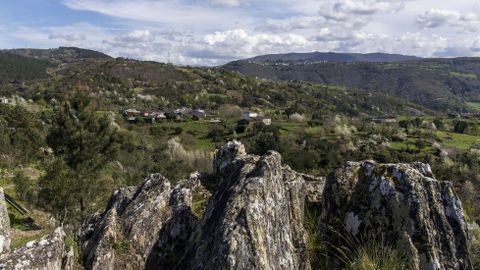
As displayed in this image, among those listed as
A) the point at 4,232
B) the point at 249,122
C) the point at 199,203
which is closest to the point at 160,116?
the point at 249,122

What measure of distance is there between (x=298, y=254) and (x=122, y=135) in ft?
387

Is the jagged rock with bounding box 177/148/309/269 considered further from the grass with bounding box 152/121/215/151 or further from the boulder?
the grass with bounding box 152/121/215/151

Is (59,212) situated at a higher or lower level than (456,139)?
higher

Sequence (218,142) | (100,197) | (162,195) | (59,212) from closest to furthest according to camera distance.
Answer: (162,195)
(59,212)
(100,197)
(218,142)

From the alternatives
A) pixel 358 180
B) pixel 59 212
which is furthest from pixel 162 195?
pixel 59 212

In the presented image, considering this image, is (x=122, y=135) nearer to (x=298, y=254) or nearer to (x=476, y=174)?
(x=476, y=174)

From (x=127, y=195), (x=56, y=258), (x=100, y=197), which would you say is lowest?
(x=100, y=197)

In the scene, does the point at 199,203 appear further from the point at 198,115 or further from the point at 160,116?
the point at 198,115

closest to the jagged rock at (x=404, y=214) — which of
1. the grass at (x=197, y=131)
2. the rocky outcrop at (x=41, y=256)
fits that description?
the rocky outcrop at (x=41, y=256)

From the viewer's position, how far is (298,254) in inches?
387

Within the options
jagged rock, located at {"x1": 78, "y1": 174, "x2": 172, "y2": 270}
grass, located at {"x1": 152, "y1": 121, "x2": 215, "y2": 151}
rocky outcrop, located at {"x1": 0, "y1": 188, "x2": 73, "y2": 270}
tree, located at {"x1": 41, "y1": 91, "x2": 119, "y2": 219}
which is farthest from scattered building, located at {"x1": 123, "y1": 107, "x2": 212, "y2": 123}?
rocky outcrop, located at {"x1": 0, "y1": 188, "x2": 73, "y2": 270}

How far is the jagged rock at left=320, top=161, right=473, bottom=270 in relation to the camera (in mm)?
9516

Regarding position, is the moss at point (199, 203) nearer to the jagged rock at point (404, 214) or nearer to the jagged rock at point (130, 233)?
the jagged rock at point (130, 233)

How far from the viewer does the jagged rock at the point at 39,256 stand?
25.8ft
